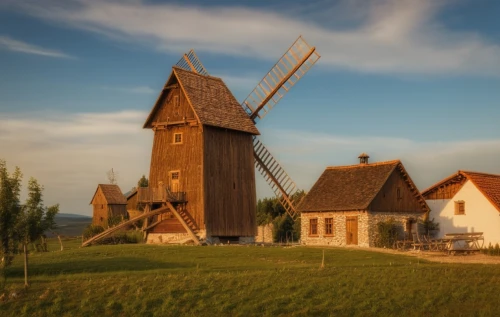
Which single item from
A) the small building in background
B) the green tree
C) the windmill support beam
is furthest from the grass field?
the small building in background

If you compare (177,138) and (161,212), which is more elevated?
(177,138)

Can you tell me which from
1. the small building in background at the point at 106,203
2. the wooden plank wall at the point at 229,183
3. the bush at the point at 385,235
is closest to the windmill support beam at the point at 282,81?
the wooden plank wall at the point at 229,183

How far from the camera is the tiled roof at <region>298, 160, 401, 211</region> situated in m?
49.2

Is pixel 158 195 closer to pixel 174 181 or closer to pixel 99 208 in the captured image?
pixel 174 181

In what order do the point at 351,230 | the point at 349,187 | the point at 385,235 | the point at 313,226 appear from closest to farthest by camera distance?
the point at 385,235
the point at 351,230
the point at 349,187
the point at 313,226

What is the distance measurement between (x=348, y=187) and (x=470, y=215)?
9.17 m

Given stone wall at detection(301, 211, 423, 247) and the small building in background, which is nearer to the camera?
stone wall at detection(301, 211, 423, 247)

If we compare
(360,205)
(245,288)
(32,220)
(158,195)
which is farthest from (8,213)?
(360,205)

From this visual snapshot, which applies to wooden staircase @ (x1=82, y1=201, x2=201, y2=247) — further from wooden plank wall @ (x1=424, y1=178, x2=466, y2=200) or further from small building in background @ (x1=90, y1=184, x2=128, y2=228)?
small building in background @ (x1=90, y1=184, x2=128, y2=228)

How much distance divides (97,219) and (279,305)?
2697 inches

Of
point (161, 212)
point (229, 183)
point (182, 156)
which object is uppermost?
point (182, 156)

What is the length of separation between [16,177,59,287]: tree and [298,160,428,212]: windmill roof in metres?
25.2

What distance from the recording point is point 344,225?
1950 inches

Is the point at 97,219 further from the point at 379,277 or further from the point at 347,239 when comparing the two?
the point at 379,277
